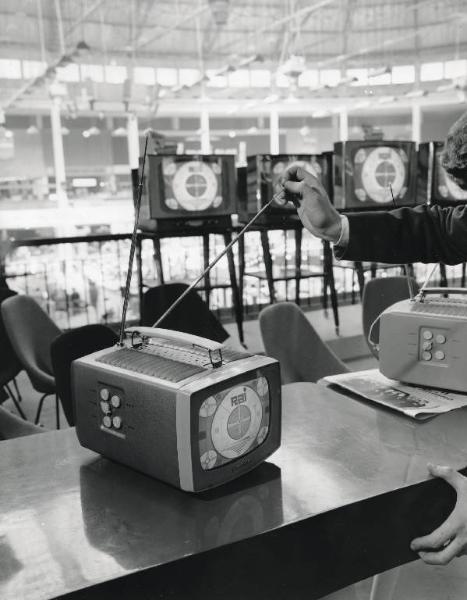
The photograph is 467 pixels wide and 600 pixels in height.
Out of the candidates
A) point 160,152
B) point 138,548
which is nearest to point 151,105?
point 160,152

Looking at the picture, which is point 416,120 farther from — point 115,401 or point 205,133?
point 115,401

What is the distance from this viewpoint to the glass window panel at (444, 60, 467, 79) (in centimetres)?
1217

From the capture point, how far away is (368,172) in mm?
5039

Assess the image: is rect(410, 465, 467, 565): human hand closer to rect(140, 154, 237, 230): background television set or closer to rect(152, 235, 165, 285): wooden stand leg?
rect(140, 154, 237, 230): background television set

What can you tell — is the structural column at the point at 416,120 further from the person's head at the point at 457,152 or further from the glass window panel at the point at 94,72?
the person's head at the point at 457,152

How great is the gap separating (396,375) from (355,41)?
40.3 ft

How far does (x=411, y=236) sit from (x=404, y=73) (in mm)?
11799

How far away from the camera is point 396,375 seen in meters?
1.63

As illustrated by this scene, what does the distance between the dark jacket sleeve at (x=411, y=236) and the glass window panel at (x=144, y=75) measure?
10.8 meters

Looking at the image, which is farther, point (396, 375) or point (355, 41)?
point (355, 41)

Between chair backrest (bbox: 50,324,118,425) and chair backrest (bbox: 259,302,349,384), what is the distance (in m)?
0.64

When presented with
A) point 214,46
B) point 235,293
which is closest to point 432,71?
point 214,46

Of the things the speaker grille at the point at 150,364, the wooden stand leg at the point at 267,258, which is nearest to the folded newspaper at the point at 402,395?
the speaker grille at the point at 150,364

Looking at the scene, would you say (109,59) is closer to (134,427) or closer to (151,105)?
(151,105)
